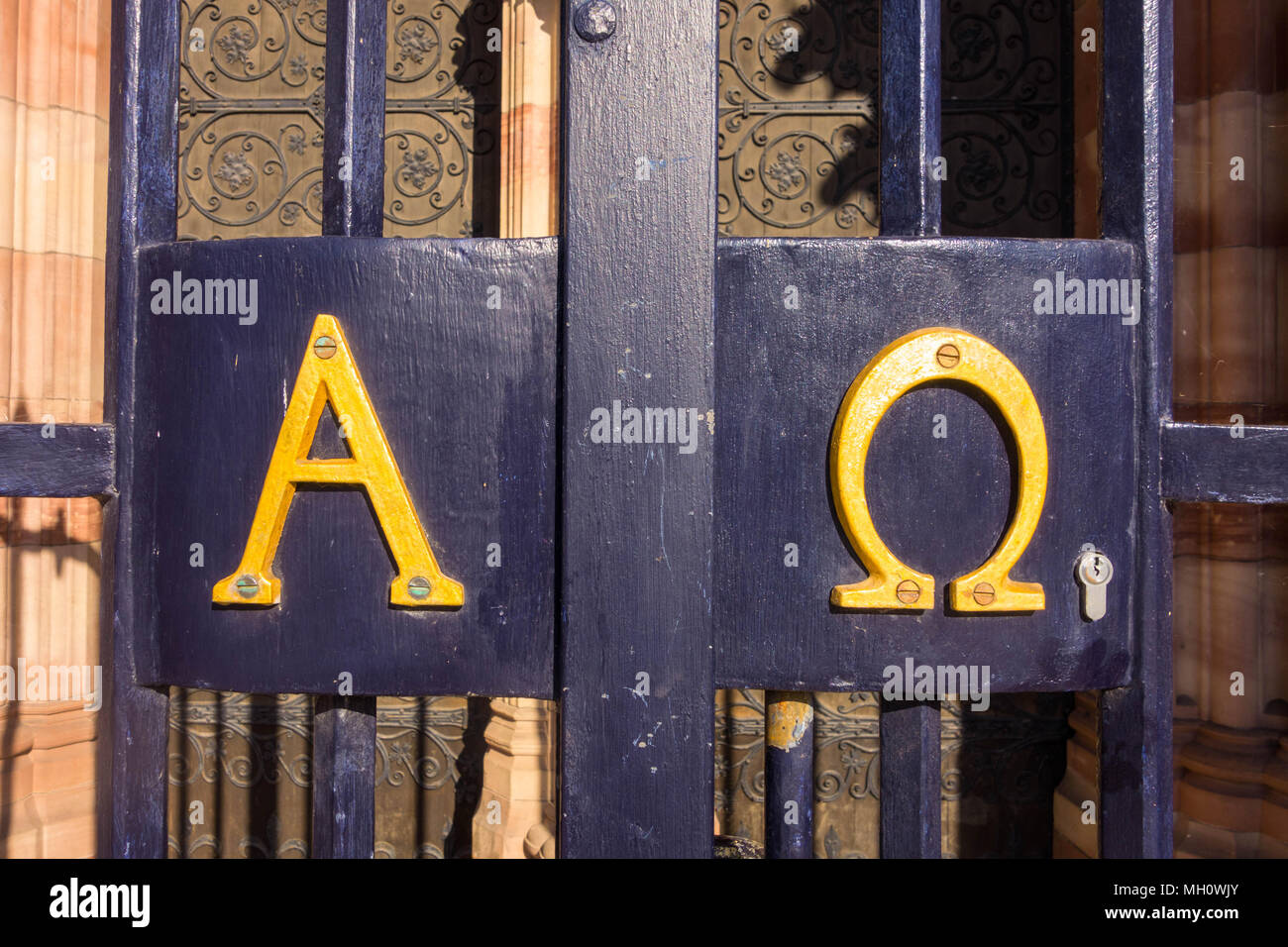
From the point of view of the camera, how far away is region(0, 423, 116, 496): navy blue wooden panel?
3.08ft

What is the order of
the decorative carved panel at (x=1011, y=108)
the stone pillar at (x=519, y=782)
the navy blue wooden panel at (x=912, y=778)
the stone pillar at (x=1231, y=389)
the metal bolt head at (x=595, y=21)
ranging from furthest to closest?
the decorative carved panel at (x=1011, y=108)
the stone pillar at (x=519, y=782)
the stone pillar at (x=1231, y=389)
the navy blue wooden panel at (x=912, y=778)
the metal bolt head at (x=595, y=21)

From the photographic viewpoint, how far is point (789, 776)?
3.19ft

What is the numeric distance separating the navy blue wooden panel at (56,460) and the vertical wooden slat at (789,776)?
91 cm

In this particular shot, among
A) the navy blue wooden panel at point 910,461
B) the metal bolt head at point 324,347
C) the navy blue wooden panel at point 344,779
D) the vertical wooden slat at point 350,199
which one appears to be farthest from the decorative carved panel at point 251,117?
the navy blue wooden panel at point 910,461

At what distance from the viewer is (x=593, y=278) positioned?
35.4 inches

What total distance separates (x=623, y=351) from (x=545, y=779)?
8.86 ft

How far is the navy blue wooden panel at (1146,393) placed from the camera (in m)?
0.93

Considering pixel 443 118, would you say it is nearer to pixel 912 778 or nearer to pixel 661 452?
pixel 661 452

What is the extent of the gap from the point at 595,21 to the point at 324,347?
0.50m

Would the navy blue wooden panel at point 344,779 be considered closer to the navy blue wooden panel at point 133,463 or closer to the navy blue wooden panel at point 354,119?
the navy blue wooden panel at point 133,463

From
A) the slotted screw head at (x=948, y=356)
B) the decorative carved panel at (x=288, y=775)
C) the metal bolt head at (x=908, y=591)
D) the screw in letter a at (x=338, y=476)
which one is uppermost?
the slotted screw head at (x=948, y=356)

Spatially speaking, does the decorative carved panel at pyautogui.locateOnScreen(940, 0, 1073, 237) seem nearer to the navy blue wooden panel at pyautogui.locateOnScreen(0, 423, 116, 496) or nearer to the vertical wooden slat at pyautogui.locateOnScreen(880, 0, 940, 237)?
A: the vertical wooden slat at pyautogui.locateOnScreen(880, 0, 940, 237)

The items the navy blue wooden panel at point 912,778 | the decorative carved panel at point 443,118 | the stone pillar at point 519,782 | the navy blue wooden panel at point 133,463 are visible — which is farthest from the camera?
the decorative carved panel at point 443,118

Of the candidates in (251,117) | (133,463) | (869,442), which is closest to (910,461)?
(869,442)
